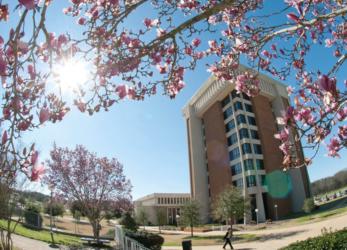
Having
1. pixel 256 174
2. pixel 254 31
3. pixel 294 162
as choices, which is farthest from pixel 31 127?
pixel 256 174

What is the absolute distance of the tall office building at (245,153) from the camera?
56312 mm

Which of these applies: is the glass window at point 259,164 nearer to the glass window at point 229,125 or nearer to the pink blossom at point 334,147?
the glass window at point 229,125

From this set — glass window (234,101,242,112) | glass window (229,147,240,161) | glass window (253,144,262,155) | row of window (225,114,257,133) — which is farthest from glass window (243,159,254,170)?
glass window (234,101,242,112)

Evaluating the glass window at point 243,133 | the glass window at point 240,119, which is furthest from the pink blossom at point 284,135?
the glass window at point 240,119

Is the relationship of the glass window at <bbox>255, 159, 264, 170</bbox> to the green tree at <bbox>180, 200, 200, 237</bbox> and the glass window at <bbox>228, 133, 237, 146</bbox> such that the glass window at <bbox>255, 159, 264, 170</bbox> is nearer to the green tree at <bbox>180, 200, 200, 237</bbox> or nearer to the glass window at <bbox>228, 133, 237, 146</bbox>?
the glass window at <bbox>228, 133, 237, 146</bbox>

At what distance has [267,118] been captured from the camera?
207 ft

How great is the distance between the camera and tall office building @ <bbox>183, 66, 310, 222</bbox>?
185ft

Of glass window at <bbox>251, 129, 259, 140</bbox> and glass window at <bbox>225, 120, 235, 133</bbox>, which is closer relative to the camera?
glass window at <bbox>251, 129, 259, 140</bbox>

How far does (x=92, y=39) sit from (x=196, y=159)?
6660 centimetres

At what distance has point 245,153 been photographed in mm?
57281

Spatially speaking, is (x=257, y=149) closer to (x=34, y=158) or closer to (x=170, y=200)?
(x=170, y=200)

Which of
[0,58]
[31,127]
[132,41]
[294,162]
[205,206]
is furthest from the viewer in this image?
[205,206]

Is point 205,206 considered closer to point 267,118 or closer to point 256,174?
point 256,174

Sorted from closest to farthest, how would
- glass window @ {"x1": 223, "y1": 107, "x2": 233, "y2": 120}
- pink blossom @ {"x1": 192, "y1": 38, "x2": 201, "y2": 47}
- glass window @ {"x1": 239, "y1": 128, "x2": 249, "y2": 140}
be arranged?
1. pink blossom @ {"x1": 192, "y1": 38, "x2": 201, "y2": 47}
2. glass window @ {"x1": 239, "y1": 128, "x2": 249, "y2": 140}
3. glass window @ {"x1": 223, "y1": 107, "x2": 233, "y2": 120}
